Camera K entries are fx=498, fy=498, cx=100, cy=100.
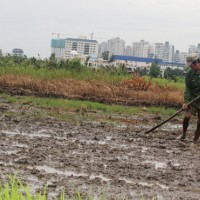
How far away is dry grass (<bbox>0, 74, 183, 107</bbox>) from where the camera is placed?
58.8 feet

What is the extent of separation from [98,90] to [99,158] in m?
10.7

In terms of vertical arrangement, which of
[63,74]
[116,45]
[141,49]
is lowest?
[63,74]

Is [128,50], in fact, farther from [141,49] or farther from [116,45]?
[141,49]

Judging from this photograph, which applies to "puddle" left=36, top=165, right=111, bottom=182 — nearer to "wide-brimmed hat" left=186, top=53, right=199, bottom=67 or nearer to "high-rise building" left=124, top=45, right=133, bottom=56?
"wide-brimmed hat" left=186, top=53, right=199, bottom=67

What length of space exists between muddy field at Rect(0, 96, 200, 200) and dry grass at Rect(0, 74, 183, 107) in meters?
5.64

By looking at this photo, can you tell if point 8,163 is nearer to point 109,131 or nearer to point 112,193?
point 112,193

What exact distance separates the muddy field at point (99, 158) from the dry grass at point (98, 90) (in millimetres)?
5645

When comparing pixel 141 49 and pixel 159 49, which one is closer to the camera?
pixel 141 49

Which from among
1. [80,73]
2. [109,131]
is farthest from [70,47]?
[109,131]

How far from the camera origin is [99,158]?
293 inches

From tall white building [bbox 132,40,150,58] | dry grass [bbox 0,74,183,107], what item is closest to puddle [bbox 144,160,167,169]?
dry grass [bbox 0,74,183,107]

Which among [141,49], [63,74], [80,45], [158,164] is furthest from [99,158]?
[141,49]

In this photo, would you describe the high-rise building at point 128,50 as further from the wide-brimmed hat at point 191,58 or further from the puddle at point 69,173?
the puddle at point 69,173

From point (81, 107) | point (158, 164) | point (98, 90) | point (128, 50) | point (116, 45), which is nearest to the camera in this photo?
point (158, 164)
